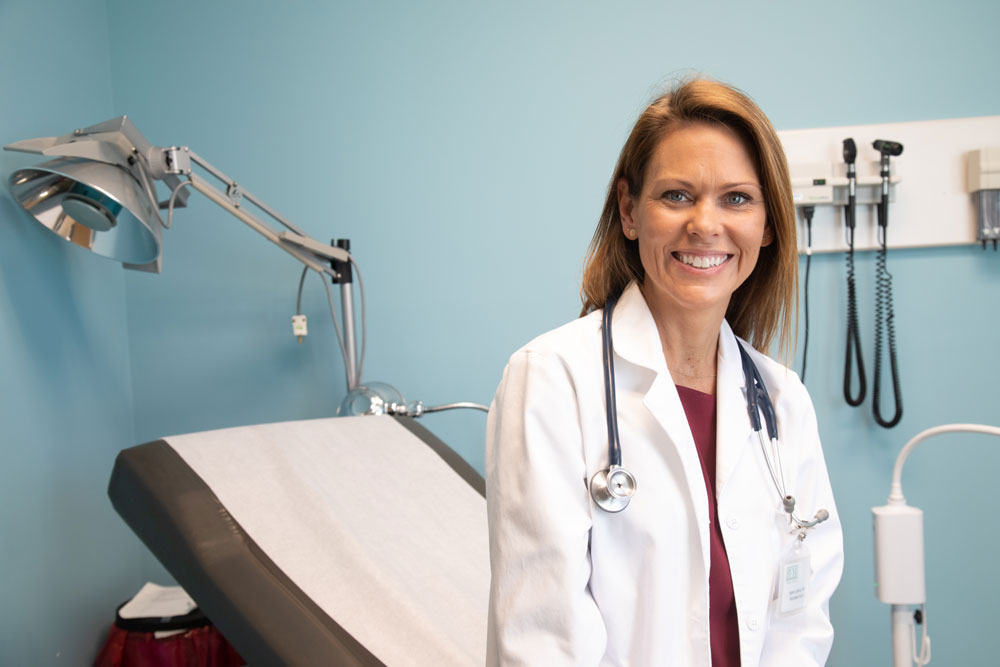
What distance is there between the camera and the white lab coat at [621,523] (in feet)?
2.83

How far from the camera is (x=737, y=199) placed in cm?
104

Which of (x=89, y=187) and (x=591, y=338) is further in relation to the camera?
(x=89, y=187)

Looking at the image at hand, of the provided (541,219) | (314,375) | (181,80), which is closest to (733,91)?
(541,219)

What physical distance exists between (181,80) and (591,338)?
6.28ft

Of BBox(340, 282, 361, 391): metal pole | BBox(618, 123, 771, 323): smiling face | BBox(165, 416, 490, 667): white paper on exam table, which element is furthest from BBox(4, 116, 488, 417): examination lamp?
BBox(618, 123, 771, 323): smiling face

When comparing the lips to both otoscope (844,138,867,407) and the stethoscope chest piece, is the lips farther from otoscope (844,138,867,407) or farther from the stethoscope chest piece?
otoscope (844,138,867,407)

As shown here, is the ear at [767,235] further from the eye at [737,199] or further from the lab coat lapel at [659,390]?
the lab coat lapel at [659,390]

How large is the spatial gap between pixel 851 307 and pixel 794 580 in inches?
51.4

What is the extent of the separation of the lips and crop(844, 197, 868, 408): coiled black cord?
1.31 m

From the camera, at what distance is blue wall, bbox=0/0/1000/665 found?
2.15 m

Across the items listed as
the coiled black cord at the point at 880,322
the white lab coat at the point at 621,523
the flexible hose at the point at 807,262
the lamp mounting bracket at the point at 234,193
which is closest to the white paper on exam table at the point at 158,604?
the lamp mounting bracket at the point at 234,193

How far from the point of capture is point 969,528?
215 cm

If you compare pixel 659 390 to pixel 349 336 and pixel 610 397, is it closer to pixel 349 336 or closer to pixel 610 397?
pixel 610 397

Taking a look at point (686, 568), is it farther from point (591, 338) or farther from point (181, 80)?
point (181, 80)
